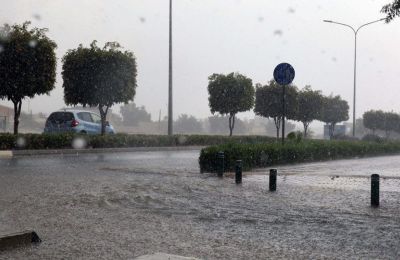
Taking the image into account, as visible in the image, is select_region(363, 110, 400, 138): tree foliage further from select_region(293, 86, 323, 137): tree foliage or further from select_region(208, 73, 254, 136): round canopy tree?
select_region(208, 73, 254, 136): round canopy tree

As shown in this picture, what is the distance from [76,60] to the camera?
30469mm

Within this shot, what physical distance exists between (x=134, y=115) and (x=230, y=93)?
383ft

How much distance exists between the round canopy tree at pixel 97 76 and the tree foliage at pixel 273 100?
18.2 meters

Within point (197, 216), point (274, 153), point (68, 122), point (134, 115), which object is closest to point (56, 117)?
point (68, 122)

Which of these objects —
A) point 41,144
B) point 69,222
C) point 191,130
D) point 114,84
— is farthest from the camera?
point 191,130

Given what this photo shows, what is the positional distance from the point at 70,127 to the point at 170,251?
21411mm

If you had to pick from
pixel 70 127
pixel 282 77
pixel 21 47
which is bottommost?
pixel 70 127

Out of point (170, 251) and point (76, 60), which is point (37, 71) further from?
point (170, 251)

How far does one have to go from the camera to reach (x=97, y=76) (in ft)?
99.0

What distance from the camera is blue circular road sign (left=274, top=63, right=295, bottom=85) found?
18484 mm

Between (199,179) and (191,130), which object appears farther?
(191,130)

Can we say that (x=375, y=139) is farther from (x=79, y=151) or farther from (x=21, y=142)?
(x=21, y=142)

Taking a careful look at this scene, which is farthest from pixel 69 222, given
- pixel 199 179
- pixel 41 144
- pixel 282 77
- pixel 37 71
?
pixel 37 71

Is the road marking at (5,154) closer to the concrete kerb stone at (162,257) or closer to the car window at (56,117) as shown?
the car window at (56,117)
